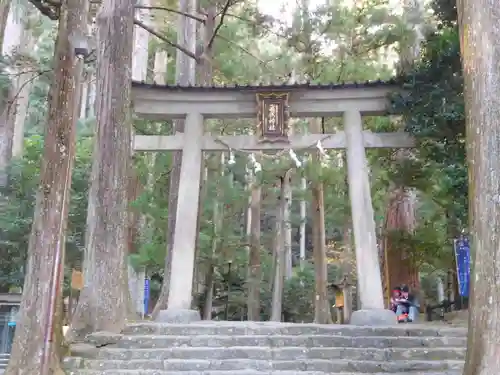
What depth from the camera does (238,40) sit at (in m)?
15.2

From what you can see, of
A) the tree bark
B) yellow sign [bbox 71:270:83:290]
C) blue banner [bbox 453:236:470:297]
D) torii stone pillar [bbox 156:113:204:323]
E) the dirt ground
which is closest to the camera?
yellow sign [bbox 71:270:83:290]

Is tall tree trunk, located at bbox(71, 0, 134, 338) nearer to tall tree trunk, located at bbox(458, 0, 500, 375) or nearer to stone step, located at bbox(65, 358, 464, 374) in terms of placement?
stone step, located at bbox(65, 358, 464, 374)

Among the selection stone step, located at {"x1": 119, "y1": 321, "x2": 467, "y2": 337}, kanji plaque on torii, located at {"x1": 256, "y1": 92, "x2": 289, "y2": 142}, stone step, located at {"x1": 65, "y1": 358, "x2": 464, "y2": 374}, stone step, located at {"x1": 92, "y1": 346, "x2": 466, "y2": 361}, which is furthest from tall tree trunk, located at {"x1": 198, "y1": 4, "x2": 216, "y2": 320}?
stone step, located at {"x1": 65, "y1": 358, "x2": 464, "y2": 374}

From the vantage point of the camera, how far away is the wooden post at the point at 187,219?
9086 mm

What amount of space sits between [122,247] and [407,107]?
5.45m

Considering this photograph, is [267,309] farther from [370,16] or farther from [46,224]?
[46,224]

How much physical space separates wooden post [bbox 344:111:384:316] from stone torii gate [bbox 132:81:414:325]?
2 cm

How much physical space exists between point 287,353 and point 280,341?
1.06 ft

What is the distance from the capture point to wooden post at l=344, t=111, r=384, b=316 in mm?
8859

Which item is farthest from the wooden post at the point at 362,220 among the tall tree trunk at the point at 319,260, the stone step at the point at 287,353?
the tall tree trunk at the point at 319,260

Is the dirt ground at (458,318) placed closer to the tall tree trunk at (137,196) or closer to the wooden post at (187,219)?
the wooden post at (187,219)

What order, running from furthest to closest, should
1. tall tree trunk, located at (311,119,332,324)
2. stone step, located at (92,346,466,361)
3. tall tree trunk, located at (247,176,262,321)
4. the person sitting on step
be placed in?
tall tree trunk, located at (247,176,262,321), tall tree trunk, located at (311,119,332,324), the person sitting on step, stone step, located at (92,346,466,361)

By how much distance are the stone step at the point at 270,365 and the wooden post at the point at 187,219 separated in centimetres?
254

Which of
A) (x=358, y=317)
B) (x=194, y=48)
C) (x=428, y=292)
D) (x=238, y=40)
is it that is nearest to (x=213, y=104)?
(x=194, y=48)
